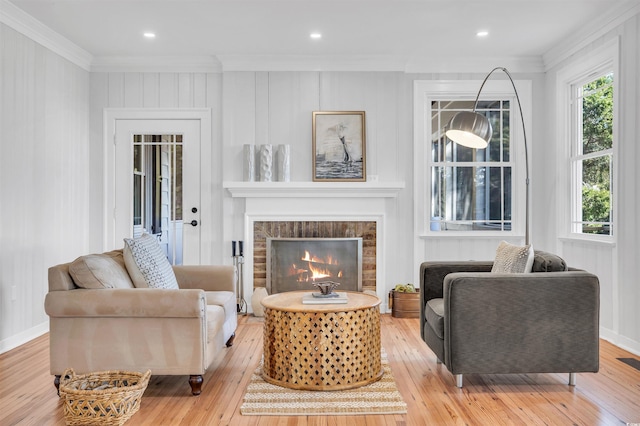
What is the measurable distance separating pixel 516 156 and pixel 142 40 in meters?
3.81

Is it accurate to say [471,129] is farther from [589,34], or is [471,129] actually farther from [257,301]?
[257,301]

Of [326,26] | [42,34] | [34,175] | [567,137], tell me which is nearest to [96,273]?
[34,175]

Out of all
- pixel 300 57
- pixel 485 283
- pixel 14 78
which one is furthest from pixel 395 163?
pixel 14 78

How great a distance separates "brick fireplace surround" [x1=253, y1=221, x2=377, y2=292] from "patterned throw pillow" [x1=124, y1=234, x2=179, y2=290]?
1889 millimetres

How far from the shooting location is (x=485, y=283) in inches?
109

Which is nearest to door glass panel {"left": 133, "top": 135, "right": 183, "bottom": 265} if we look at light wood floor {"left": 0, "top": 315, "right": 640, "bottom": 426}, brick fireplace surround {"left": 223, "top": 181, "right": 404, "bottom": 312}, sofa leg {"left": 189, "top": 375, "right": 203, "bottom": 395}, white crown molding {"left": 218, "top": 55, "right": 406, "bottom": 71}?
brick fireplace surround {"left": 223, "top": 181, "right": 404, "bottom": 312}

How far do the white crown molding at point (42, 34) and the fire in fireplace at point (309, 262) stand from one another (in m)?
2.52

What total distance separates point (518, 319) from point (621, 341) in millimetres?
1625

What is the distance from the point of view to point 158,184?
5.13 metres

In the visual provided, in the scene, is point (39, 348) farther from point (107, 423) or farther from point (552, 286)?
point (552, 286)

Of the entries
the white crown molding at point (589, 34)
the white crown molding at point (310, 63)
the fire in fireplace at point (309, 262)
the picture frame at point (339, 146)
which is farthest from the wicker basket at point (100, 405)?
the white crown molding at point (589, 34)

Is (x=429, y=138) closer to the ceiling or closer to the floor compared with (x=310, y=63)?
closer to the floor

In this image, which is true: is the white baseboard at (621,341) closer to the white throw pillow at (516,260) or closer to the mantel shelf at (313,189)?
the white throw pillow at (516,260)

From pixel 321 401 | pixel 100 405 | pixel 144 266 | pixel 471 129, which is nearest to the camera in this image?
pixel 100 405
